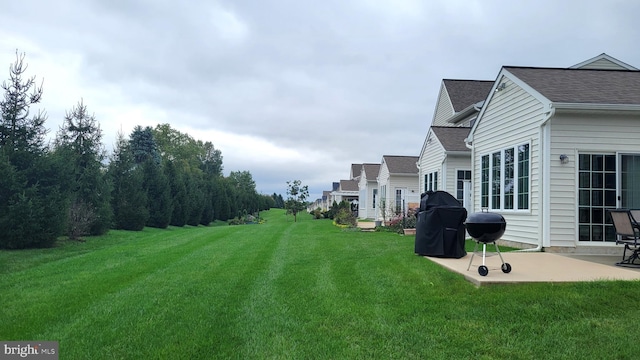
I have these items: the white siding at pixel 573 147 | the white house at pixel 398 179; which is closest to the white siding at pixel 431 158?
the white house at pixel 398 179

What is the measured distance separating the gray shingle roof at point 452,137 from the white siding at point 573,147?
6.29 meters

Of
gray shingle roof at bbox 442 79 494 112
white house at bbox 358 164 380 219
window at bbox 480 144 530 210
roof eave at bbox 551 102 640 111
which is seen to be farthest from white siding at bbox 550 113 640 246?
white house at bbox 358 164 380 219

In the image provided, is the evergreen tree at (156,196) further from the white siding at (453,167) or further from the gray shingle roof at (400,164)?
the white siding at (453,167)

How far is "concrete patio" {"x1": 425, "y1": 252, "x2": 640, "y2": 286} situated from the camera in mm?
6355

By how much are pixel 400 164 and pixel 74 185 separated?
18.0 m

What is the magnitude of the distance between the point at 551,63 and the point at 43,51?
829 inches

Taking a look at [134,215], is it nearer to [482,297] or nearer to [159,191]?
[159,191]

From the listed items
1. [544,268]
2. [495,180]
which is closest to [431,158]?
[495,180]

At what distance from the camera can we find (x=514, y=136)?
1098cm

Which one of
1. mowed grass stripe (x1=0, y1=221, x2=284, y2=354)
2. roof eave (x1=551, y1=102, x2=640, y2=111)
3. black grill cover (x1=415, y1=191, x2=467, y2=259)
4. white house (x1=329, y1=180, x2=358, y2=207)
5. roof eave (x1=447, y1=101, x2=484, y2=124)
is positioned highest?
roof eave (x1=447, y1=101, x2=484, y2=124)

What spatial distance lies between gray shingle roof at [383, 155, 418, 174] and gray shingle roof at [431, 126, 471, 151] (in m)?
8.46

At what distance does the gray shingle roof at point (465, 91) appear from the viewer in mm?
20109

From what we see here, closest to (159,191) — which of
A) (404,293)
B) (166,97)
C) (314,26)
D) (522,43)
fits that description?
(166,97)

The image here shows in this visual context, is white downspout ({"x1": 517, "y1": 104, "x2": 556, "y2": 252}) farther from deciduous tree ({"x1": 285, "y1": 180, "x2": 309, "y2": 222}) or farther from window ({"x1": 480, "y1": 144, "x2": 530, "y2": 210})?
deciduous tree ({"x1": 285, "y1": 180, "x2": 309, "y2": 222})
